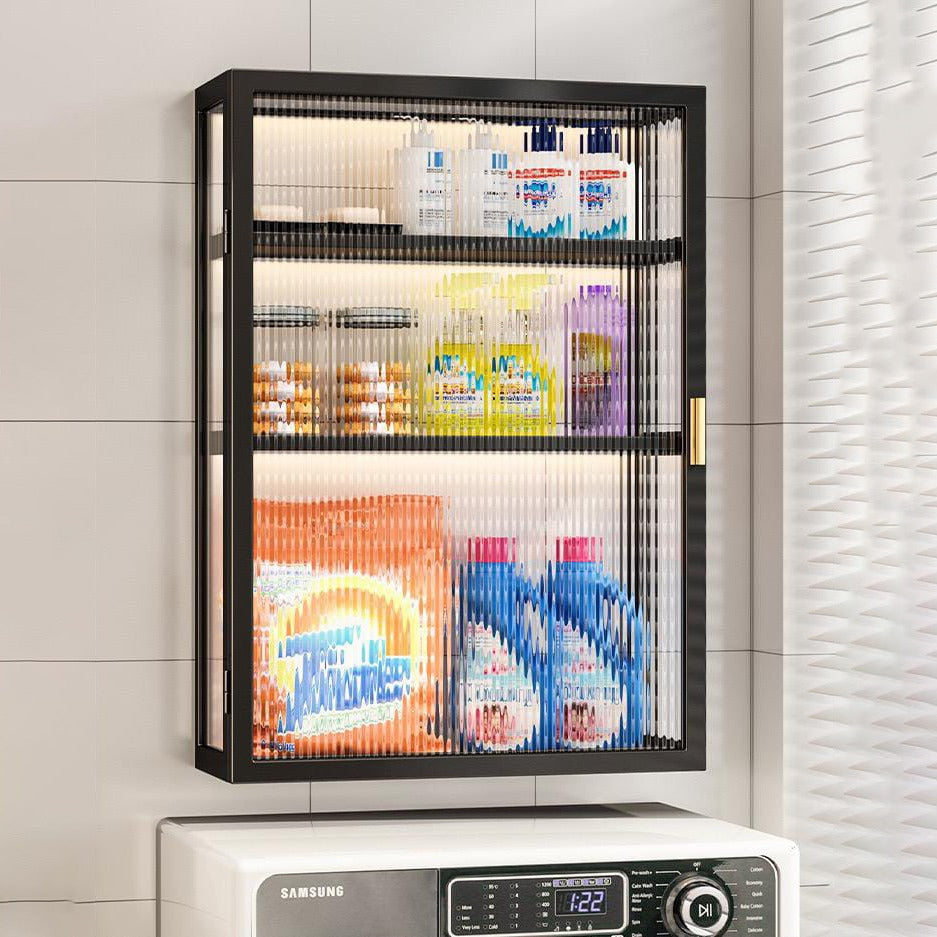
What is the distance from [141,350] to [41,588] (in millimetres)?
396

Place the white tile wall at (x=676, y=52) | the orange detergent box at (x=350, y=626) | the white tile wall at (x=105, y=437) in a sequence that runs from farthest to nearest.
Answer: the white tile wall at (x=676, y=52)
the white tile wall at (x=105, y=437)
the orange detergent box at (x=350, y=626)

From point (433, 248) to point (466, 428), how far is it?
27 centimetres

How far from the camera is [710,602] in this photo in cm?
220

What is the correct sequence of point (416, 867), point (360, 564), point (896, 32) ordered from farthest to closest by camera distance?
point (896, 32) < point (360, 564) < point (416, 867)

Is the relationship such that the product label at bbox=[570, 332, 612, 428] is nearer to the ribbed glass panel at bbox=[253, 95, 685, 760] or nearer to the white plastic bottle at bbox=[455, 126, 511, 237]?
the ribbed glass panel at bbox=[253, 95, 685, 760]

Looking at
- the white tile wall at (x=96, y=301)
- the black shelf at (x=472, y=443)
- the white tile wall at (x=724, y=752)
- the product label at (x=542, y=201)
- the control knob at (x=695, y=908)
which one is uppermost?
the product label at (x=542, y=201)

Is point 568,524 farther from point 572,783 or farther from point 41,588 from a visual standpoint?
point 41,588

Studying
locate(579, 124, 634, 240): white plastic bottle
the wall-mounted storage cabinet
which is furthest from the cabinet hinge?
locate(579, 124, 634, 240): white plastic bottle

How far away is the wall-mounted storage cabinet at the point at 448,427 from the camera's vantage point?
192 cm

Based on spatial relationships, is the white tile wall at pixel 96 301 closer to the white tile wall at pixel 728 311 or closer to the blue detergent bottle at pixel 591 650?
the blue detergent bottle at pixel 591 650

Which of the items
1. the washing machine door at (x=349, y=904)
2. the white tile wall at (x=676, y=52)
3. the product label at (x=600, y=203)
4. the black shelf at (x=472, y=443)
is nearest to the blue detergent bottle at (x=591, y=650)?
the black shelf at (x=472, y=443)

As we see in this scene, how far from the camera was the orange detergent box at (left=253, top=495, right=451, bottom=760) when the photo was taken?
1919 millimetres

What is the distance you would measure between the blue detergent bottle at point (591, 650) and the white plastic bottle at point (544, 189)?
0.47 meters

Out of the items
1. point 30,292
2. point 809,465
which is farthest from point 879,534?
point 30,292
